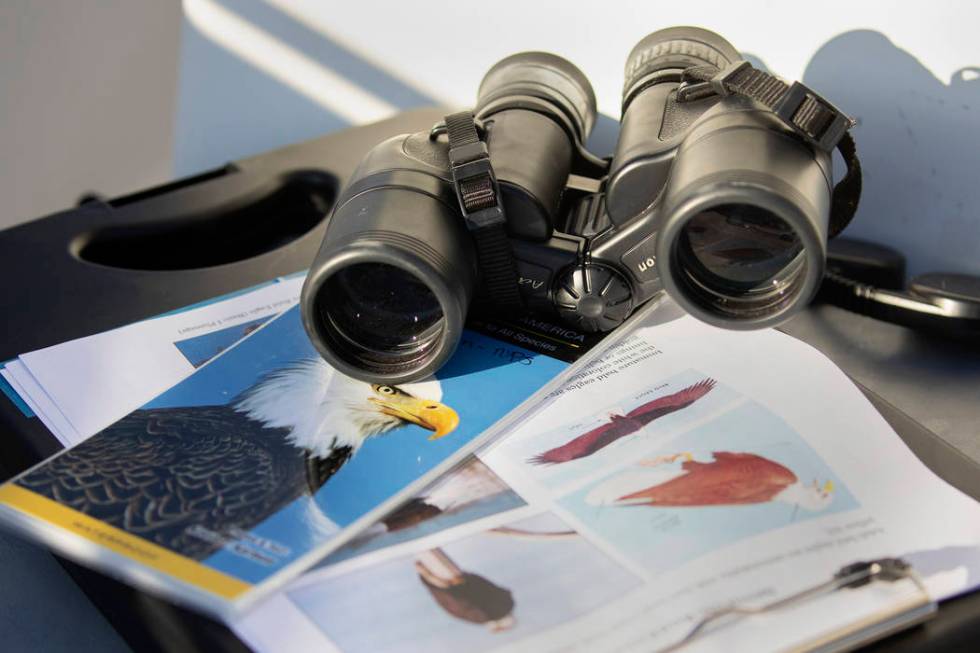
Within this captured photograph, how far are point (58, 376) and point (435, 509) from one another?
293mm

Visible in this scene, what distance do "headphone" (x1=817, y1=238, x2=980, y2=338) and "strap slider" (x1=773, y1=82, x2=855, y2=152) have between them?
19 cm

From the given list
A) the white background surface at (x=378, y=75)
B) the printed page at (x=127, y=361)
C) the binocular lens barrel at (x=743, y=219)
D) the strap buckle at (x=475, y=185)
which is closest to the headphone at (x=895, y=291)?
the white background surface at (x=378, y=75)

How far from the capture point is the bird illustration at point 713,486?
0.57 m

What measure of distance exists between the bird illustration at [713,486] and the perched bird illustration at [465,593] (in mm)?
86

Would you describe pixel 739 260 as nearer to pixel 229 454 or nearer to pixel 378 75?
pixel 229 454

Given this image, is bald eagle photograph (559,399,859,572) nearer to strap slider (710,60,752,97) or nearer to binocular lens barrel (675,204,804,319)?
binocular lens barrel (675,204,804,319)

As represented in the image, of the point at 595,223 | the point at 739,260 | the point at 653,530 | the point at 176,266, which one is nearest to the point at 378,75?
the point at 176,266

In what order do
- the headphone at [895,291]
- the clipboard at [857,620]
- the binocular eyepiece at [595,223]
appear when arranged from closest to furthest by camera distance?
the clipboard at [857,620] < the binocular eyepiece at [595,223] < the headphone at [895,291]

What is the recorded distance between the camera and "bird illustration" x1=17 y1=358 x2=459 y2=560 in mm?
568

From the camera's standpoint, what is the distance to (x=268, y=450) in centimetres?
62

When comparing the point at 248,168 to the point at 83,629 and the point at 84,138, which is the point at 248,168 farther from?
the point at 84,138

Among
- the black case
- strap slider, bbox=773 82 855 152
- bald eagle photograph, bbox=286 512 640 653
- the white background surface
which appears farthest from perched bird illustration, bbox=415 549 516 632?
the white background surface

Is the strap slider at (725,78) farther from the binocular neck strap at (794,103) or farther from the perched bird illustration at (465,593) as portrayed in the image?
the perched bird illustration at (465,593)

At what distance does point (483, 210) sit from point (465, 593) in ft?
0.80
